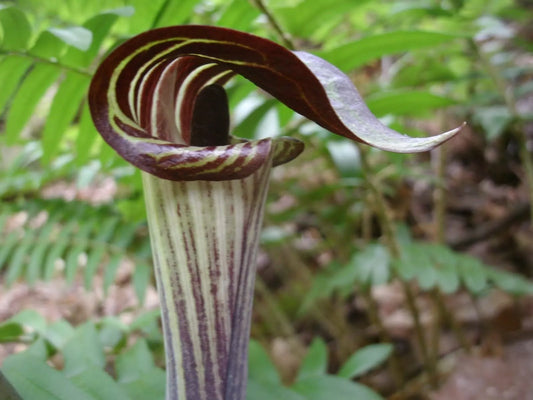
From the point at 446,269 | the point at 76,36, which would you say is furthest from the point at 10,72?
the point at 446,269

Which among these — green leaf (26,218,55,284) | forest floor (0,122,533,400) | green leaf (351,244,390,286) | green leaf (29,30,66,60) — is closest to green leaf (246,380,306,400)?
green leaf (351,244,390,286)

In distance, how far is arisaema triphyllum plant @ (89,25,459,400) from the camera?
0.49m

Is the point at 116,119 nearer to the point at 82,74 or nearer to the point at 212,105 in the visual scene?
the point at 212,105

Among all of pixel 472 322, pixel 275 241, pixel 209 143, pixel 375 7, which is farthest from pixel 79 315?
pixel 209 143

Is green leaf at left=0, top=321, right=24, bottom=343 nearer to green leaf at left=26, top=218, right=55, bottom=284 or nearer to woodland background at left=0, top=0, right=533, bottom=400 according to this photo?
woodland background at left=0, top=0, right=533, bottom=400

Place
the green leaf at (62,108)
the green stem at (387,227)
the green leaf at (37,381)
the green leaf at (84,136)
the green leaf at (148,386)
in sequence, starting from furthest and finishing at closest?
the green stem at (387,227), the green leaf at (84,136), the green leaf at (62,108), the green leaf at (148,386), the green leaf at (37,381)

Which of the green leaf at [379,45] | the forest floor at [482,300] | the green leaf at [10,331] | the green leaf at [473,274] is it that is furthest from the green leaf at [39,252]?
the green leaf at [473,274]

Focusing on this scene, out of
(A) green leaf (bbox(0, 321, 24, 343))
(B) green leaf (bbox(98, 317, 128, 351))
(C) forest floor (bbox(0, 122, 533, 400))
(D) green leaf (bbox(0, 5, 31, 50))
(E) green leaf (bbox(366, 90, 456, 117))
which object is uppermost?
(D) green leaf (bbox(0, 5, 31, 50))

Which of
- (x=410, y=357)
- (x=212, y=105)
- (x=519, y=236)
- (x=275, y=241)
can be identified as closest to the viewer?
(x=212, y=105)

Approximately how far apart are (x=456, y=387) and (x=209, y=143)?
130 centimetres

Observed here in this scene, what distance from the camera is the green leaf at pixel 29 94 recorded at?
913mm

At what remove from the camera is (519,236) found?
2504mm

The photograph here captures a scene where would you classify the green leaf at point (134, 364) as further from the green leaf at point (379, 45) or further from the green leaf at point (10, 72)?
the green leaf at point (379, 45)

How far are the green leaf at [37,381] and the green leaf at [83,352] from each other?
0.22 ft
